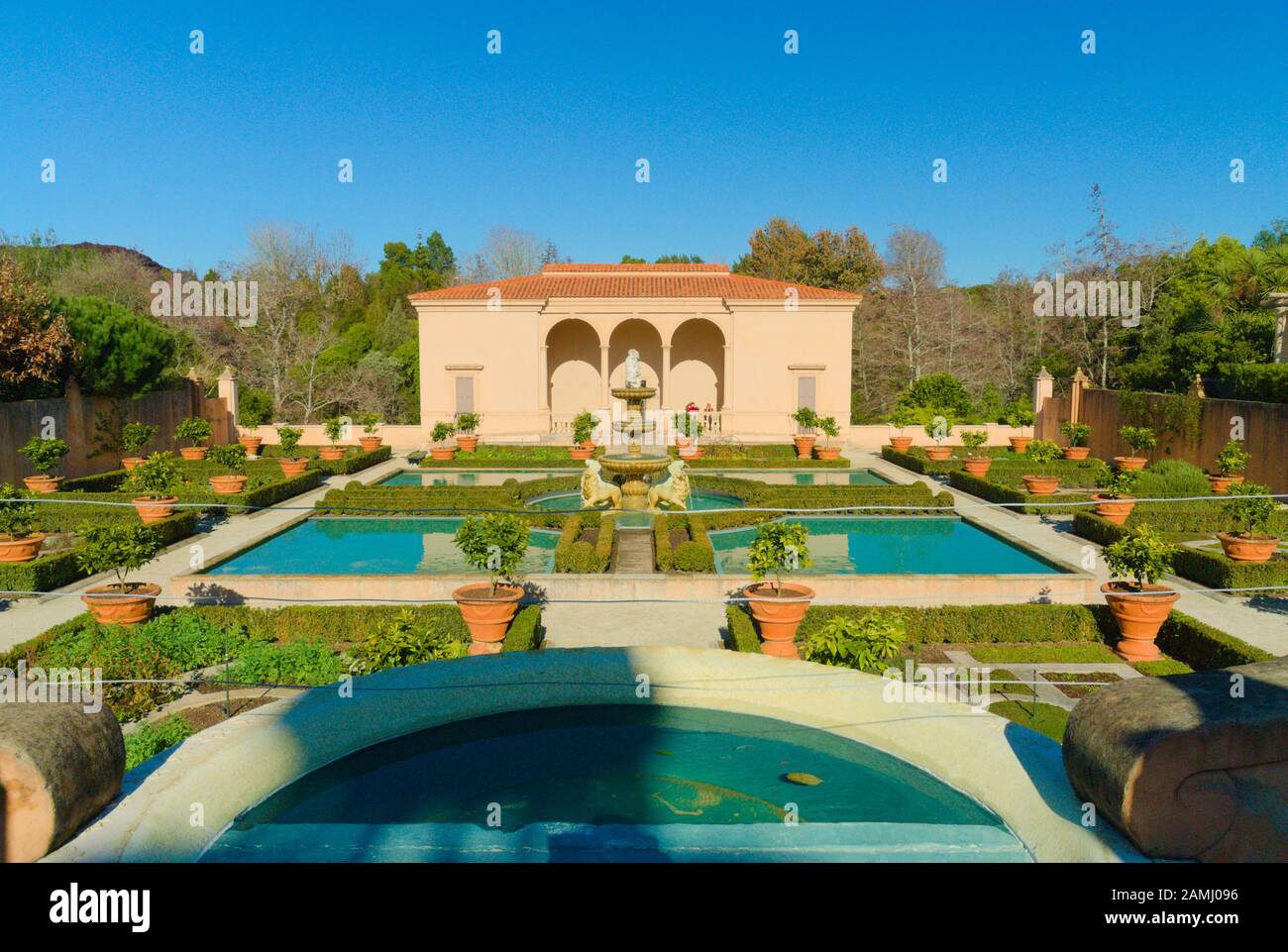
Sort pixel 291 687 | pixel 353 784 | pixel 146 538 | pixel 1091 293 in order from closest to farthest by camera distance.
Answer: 1. pixel 353 784
2. pixel 291 687
3. pixel 146 538
4. pixel 1091 293

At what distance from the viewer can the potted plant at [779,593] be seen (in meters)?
9.93

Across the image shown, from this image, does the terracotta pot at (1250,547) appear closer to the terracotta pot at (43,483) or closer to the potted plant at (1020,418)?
the potted plant at (1020,418)

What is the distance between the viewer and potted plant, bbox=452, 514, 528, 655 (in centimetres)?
1002

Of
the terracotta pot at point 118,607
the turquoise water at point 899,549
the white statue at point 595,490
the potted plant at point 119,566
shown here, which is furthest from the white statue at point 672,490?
the terracotta pot at point 118,607

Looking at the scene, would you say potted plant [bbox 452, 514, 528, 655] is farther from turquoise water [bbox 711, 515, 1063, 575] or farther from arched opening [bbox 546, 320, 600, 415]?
arched opening [bbox 546, 320, 600, 415]

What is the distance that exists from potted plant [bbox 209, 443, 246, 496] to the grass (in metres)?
15.8

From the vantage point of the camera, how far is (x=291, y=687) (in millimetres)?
8555

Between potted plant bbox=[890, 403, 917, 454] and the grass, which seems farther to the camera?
potted plant bbox=[890, 403, 917, 454]

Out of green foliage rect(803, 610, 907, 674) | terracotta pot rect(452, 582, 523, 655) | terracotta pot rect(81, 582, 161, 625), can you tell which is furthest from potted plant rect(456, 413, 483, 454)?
green foliage rect(803, 610, 907, 674)

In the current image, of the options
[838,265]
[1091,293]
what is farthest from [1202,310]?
[838,265]

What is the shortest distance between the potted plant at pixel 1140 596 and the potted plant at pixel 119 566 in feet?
34.2

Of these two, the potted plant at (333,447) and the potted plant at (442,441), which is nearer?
the potted plant at (333,447)
